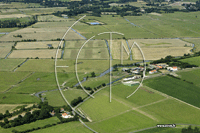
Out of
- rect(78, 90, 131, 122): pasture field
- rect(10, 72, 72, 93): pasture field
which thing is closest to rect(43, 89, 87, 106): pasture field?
rect(10, 72, 72, 93): pasture field

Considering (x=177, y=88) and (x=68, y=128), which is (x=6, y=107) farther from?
(x=177, y=88)

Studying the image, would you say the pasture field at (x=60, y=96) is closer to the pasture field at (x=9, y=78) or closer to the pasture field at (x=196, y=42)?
the pasture field at (x=9, y=78)

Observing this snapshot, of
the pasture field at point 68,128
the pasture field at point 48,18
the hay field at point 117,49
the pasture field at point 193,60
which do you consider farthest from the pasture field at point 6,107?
the pasture field at point 48,18

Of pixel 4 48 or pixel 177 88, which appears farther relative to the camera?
pixel 4 48

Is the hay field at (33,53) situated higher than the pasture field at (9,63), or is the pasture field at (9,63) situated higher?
the hay field at (33,53)

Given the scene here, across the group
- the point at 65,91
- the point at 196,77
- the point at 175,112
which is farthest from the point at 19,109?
the point at 196,77

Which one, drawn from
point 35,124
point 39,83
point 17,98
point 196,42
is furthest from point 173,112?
point 196,42

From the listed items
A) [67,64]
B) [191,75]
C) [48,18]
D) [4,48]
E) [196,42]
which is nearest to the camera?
[191,75]

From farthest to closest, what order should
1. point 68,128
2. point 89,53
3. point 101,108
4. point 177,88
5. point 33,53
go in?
point 33,53 → point 89,53 → point 177,88 → point 101,108 → point 68,128
